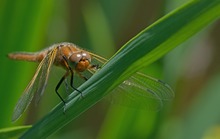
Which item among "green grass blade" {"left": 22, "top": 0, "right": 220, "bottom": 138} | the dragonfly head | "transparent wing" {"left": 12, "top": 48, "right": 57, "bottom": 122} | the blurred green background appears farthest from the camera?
the blurred green background

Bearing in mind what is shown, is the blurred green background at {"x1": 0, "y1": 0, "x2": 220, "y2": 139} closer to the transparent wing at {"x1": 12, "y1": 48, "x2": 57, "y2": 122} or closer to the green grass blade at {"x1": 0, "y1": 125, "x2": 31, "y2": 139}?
the transparent wing at {"x1": 12, "y1": 48, "x2": 57, "y2": 122}

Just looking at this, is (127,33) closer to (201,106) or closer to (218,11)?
(201,106)

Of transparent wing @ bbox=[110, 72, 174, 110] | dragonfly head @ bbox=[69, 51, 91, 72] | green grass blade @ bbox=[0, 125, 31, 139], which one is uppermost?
dragonfly head @ bbox=[69, 51, 91, 72]

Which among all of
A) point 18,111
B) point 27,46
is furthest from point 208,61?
point 18,111

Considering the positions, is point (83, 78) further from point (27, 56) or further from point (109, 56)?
point (109, 56)

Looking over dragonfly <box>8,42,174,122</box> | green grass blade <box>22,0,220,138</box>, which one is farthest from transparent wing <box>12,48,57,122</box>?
green grass blade <box>22,0,220,138</box>

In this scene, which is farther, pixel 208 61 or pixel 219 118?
pixel 208 61
